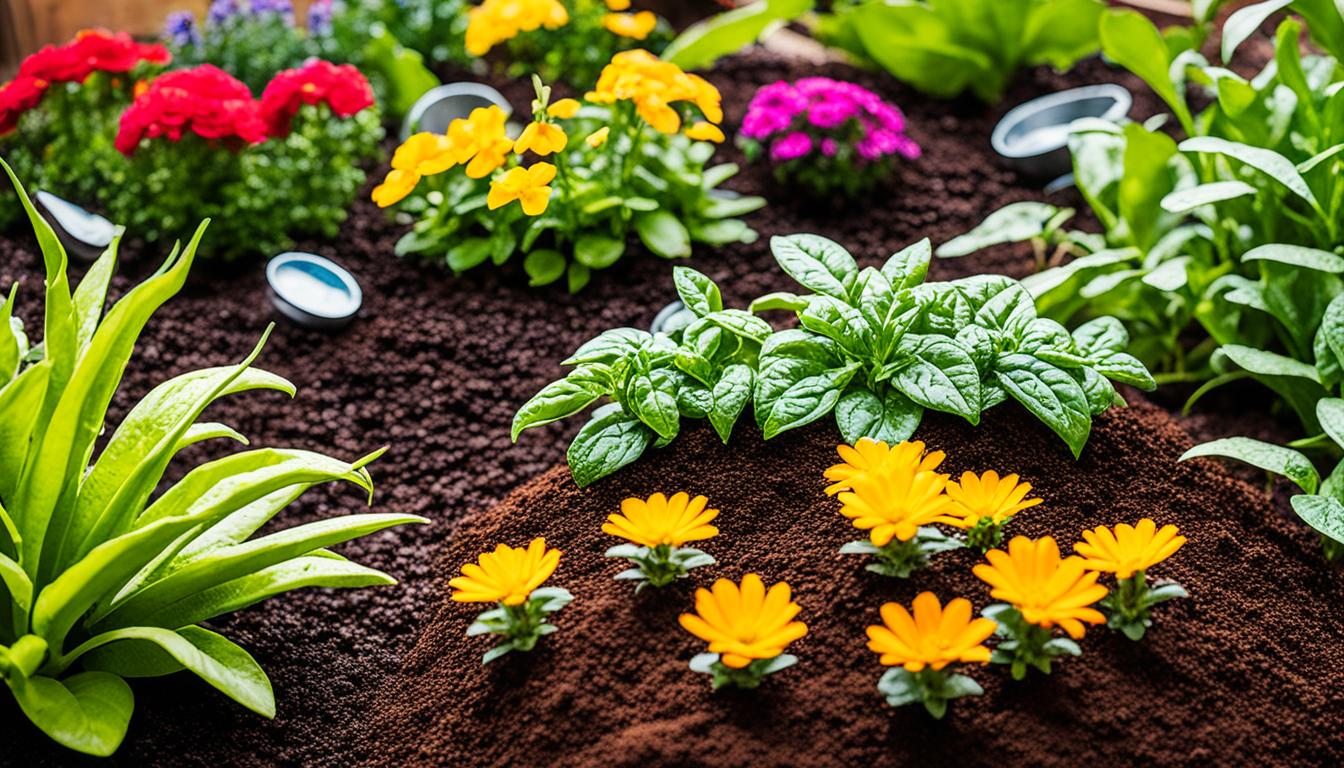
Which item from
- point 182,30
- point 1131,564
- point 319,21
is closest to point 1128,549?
point 1131,564

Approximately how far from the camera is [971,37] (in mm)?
3652

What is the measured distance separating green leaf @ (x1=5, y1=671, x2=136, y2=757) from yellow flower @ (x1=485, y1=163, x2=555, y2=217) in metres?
1.20

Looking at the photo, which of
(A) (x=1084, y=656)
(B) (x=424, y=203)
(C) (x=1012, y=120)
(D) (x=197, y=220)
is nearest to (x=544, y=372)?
(B) (x=424, y=203)

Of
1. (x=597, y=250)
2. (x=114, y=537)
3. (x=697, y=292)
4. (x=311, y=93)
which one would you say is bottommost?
(x=597, y=250)

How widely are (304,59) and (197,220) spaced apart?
0.81 meters

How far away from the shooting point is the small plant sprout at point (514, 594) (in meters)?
1.66

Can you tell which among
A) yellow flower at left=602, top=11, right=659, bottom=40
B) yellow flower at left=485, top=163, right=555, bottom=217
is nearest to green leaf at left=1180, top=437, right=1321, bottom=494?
yellow flower at left=485, top=163, right=555, bottom=217

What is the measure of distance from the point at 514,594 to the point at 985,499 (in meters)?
0.68

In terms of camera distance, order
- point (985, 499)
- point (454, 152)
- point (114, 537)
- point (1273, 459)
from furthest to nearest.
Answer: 1. point (454, 152)
2. point (1273, 459)
3. point (114, 537)
4. point (985, 499)

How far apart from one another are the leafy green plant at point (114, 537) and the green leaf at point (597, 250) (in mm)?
1066

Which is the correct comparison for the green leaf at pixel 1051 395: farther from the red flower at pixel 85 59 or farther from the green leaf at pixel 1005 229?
the red flower at pixel 85 59

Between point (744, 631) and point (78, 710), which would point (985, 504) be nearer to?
point (744, 631)

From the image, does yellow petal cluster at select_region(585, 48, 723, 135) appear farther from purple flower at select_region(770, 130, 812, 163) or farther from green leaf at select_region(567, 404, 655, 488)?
green leaf at select_region(567, 404, 655, 488)

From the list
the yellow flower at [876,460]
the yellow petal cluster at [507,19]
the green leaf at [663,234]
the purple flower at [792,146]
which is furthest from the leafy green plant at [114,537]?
the purple flower at [792,146]
